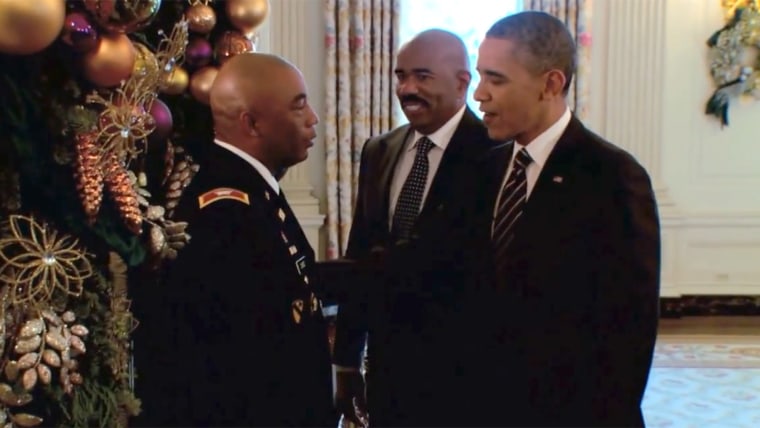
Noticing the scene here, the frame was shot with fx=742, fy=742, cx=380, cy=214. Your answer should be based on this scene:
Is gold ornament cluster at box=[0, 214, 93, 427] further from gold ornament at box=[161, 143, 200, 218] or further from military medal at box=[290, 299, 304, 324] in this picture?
gold ornament at box=[161, 143, 200, 218]

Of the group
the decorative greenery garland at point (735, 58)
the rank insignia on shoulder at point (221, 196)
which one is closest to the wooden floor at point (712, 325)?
the decorative greenery garland at point (735, 58)

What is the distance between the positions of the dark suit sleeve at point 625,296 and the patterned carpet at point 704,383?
1930mm

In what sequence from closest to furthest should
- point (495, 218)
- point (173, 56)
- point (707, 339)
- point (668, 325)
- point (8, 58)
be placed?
point (8, 58), point (173, 56), point (495, 218), point (707, 339), point (668, 325)

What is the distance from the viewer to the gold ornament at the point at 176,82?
5.59ft

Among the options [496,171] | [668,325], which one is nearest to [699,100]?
[668,325]

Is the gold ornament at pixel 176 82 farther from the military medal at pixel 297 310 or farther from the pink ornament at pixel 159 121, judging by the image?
the military medal at pixel 297 310

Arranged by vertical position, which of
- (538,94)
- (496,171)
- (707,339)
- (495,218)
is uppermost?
(538,94)

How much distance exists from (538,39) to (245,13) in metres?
0.73

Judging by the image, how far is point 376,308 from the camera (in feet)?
6.43

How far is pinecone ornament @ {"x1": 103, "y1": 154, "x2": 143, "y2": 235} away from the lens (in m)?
1.28

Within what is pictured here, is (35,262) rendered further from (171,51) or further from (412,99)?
(412,99)

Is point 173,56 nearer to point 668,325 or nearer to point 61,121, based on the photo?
point 61,121

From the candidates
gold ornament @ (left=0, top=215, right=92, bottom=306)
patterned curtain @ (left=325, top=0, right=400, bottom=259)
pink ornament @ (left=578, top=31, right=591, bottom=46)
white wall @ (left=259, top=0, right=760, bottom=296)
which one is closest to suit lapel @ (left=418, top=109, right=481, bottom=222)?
gold ornament @ (left=0, top=215, right=92, bottom=306)

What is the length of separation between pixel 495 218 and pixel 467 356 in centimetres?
36
